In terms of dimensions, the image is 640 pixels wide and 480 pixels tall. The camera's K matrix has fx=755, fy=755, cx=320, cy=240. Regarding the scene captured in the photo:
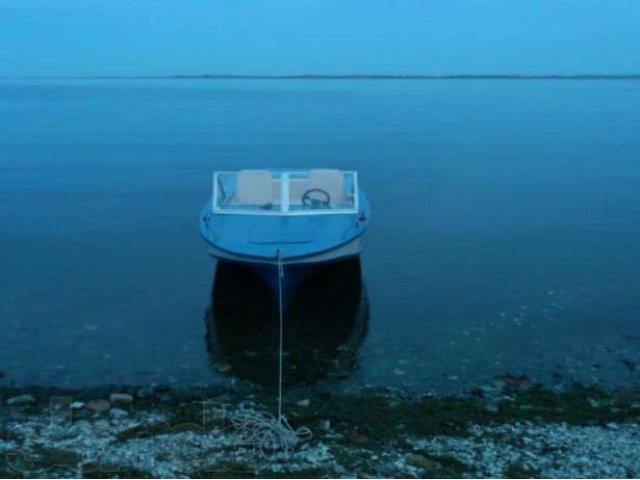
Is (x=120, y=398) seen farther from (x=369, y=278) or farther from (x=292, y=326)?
(x=369, y=278)

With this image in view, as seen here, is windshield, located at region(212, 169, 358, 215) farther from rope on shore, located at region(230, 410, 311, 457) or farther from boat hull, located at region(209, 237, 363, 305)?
rope on shore, located at region(230, 410, 311, 457)

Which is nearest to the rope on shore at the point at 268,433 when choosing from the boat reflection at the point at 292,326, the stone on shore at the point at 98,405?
the stone on shore at the point at 98,405

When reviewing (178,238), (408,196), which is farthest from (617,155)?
(178,238)

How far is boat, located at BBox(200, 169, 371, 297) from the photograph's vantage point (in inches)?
583

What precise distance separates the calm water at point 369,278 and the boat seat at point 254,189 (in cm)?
184

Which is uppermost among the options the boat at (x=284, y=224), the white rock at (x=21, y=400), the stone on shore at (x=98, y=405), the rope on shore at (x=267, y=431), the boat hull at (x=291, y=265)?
the boat at (x=284, y=224)

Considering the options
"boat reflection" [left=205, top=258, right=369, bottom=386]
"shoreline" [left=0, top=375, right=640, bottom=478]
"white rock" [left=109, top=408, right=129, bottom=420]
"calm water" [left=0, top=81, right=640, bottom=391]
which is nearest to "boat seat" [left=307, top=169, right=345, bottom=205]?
"boat reflection" [left=205, top=258, right=369, bottom=386]

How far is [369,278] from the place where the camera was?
60.1 ft

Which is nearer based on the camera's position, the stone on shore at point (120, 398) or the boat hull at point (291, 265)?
the stone on shore at point (120, 398)

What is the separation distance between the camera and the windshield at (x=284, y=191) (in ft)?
56.5

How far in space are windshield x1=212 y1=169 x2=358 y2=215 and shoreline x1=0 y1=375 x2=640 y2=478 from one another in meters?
6.04

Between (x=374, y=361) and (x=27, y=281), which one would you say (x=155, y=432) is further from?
(x=27, y=281)

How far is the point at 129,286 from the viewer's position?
17.5 m

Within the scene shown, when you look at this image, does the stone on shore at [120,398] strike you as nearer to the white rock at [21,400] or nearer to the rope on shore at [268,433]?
the white rock at [21,400]
